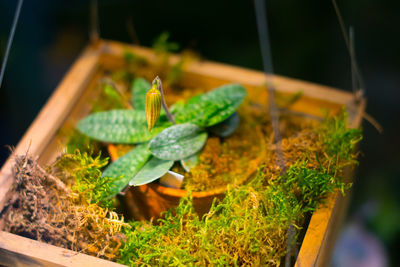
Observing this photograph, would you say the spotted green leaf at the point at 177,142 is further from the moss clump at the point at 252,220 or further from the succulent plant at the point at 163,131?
the moss clump at the point at 252,220

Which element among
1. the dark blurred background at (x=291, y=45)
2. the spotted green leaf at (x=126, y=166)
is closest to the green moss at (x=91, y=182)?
the spotted green leaf at (x=126, y=166)

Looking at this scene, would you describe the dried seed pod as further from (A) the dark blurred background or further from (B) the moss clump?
(A) the dark blurred background

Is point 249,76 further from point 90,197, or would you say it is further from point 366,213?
point 366,213

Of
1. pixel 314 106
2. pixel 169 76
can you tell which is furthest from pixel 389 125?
pixel 169 76

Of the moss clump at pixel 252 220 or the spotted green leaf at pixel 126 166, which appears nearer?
the moss clump at pixel 252 220

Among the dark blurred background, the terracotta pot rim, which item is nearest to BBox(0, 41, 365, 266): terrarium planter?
the terracotta pot rim
